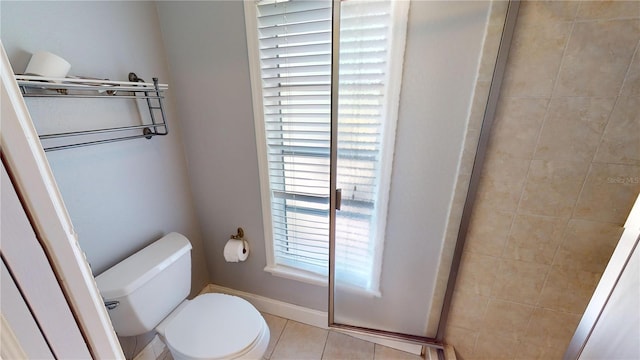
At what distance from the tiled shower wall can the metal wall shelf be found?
5.02ft

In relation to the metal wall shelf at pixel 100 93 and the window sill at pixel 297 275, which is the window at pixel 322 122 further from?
the metal wall shelf at pixel 100 93

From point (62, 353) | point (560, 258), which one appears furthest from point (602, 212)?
point (62, 353)

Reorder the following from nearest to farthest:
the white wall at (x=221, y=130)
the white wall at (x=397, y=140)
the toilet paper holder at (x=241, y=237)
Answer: the white wall at (x=397, y=140) < the white wall at (x=221, y=130) < the toilet paper holder at (x=241, y=237)

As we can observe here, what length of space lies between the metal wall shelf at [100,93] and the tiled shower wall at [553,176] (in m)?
1.53

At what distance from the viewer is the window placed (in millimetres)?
1009

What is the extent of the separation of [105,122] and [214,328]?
1.06 metres

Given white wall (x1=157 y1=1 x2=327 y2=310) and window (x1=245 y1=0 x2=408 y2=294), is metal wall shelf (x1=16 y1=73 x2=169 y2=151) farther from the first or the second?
window (x1=245 y1=0 x2=408 y2=294)

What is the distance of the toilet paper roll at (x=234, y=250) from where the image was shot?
150 centimetres

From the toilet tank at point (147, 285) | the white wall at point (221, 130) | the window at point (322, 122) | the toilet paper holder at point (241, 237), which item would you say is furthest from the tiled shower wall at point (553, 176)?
the toilet tank at point (147, 285)

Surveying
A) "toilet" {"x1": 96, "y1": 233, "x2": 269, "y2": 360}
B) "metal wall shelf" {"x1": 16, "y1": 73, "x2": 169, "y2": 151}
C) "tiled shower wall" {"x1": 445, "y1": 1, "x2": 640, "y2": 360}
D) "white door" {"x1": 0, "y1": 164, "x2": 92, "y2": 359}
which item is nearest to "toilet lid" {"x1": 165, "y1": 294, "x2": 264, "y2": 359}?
"toilet" {"x1": 96, "y1": 233, "x2": 269, "y2": 360}

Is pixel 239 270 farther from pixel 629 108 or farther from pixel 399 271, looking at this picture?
pixel 629 108

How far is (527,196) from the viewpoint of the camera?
0.97m

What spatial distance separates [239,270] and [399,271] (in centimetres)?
108

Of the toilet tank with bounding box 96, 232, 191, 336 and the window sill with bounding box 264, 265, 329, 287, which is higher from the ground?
the toilet tank with bounding box 96, 232, 191, 336
